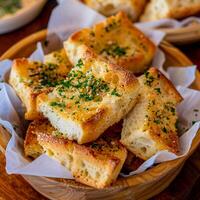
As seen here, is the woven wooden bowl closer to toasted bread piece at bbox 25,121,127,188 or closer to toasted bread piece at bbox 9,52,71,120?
toasted bread piece at bbox 25,121,127,188

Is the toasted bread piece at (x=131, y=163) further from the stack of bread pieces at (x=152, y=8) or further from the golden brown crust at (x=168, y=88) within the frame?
the stack of bread pieces at (x=152, y=8)

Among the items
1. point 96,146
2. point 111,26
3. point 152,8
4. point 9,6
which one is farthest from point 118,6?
point 96,146

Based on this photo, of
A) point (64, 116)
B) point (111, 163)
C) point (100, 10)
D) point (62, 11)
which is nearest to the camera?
point (111, 163)

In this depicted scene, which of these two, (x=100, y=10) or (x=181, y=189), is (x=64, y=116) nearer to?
(x=181, y=189)

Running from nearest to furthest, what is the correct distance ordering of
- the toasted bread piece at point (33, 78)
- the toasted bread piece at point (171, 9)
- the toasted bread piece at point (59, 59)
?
the toasted bread piece at point (33, 78) → the toasted bread piece at point (59, 59) → the toasted bread piece at point (171, 9)

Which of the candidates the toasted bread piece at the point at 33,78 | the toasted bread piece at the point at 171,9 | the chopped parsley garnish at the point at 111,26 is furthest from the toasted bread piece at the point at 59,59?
the toasted bread piece at the point at 171,9

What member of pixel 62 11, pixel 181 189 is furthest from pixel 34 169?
pixel 62 11

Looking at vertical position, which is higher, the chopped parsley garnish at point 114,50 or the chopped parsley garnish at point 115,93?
the chopped parsley garnish at point 115,93

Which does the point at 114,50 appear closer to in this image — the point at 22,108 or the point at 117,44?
the point at 117,44

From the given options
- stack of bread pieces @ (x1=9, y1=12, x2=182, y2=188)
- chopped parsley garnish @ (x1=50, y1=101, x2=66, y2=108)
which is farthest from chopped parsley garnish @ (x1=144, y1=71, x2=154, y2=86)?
chopped parsley garnish @ (x1=50, y1=101, x2=66, y2=108)
